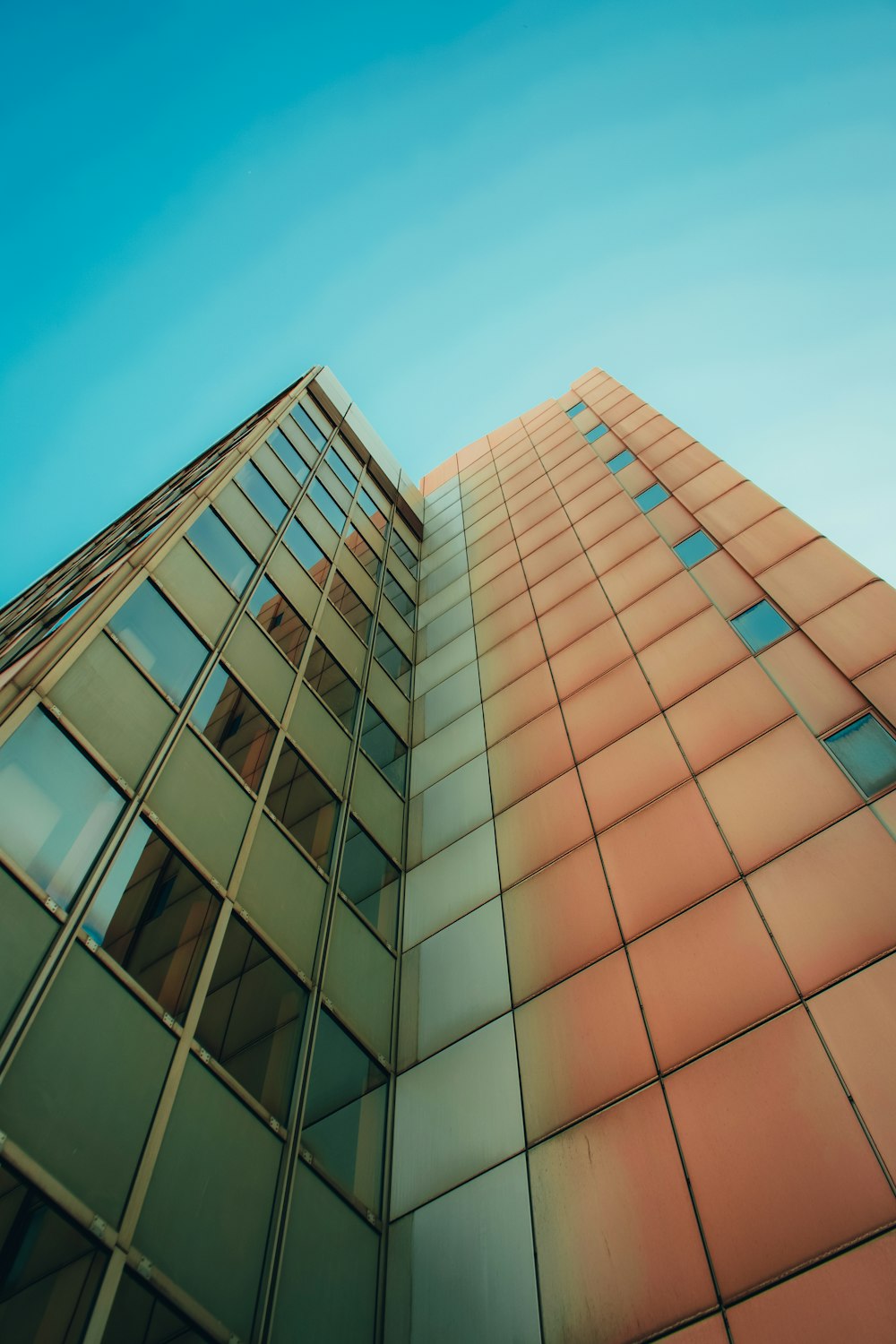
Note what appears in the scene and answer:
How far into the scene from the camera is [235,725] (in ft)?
39.9

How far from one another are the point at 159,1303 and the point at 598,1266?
14.0ft

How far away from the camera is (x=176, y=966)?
856 cm

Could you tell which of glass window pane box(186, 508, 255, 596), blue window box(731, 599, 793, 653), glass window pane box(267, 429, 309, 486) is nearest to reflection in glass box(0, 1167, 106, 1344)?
glass window pane box(186, 508, 255, 596)

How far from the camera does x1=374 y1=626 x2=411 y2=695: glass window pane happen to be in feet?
63.1

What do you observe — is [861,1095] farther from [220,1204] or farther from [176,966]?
[176,966]

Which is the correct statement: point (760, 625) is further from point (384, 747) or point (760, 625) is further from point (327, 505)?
→ point (327, 505)

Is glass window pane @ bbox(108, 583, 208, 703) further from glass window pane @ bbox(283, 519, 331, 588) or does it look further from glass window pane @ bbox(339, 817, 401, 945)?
glass window pane @ bbox(283, 519, 331, 588)

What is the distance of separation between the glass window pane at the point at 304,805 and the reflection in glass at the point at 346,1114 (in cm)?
292

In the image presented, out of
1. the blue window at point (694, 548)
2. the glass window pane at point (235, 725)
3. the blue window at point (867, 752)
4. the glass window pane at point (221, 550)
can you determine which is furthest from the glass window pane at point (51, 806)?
the blue window at point (694, 548)

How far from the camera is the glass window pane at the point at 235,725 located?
1155 centimetres

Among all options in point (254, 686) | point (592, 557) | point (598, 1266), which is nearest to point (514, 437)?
point (592, 557)

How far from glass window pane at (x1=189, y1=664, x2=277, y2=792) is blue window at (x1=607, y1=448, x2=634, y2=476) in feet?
48.3

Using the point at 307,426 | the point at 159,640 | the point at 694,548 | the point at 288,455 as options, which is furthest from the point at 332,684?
the point at 307,426

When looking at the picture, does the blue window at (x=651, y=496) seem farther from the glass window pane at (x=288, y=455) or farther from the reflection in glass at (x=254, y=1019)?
the reflection in glass at (x=254, y=1019)
